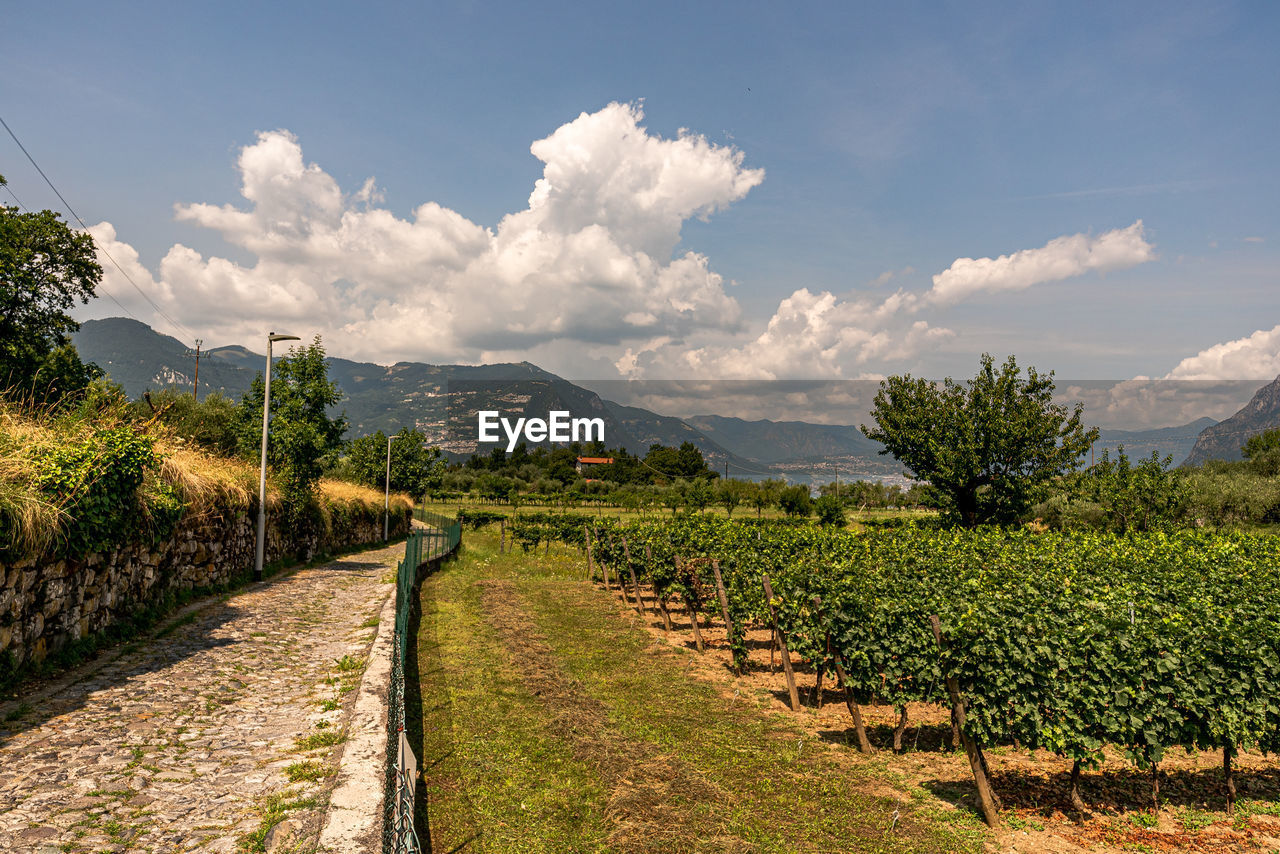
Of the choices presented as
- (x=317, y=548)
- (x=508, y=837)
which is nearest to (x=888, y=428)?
(x=317, y=548)

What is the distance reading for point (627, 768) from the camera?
8086 mm

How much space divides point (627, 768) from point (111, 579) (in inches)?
371

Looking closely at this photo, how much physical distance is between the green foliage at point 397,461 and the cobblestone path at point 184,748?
37.2m

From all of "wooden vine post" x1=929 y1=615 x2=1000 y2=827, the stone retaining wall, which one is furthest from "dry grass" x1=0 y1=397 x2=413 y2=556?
"wooden vine post" x1=929 y1=615 x2=1000 y2=827

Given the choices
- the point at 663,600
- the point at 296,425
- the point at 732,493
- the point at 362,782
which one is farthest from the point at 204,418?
the point at 732,493

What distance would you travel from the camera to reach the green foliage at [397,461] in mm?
51031

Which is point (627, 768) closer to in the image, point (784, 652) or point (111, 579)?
point (784, 652)

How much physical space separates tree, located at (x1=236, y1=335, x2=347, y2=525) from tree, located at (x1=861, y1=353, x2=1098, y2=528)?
93.0 ft

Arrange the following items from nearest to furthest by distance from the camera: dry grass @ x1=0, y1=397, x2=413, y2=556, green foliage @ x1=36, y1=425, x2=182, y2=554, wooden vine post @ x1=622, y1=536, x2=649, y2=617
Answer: dry grass @ x1=0, y1=397, x2=413, y2=556, green foliage @ x1=36, y1=425, x2=182, y2=554, wooden vine post @ x1=622, y1=536, x2=649, y2=617

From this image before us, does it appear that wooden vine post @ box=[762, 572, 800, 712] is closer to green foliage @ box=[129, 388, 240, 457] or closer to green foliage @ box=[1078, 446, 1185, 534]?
green foliage @ box=[129, 388, 240, 457]

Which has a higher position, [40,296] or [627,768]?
[40,296]

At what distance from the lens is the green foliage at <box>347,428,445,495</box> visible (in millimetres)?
51031

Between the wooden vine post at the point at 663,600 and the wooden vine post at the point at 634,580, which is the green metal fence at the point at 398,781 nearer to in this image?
the wooden vine post at the point at 663,600

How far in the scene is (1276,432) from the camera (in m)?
74.2
